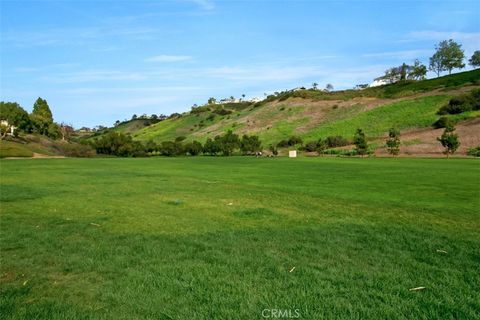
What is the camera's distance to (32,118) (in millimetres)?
82750

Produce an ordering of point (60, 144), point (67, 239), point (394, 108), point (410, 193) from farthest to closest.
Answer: point (394, 108) → point (60, 144) → point (410, 193) → point (67, 239)

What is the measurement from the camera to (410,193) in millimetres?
15328

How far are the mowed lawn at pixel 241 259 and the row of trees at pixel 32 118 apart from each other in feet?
242

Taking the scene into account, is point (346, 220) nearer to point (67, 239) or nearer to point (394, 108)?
point (67, 239)

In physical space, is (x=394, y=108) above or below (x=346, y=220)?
above

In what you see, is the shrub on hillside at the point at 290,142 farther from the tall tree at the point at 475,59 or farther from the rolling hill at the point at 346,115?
the tall tree at the point at 475,59

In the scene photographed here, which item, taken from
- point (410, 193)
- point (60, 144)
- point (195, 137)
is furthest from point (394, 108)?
point (410, 193)

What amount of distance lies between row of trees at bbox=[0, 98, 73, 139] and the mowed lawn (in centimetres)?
7382

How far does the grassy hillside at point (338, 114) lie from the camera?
261 ft

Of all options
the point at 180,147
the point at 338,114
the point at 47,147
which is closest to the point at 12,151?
the point at 47,147

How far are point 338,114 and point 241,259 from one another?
92.0 metres

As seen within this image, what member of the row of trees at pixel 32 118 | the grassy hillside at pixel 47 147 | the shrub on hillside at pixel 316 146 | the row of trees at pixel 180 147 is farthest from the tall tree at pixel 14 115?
the shrub on hillside at pixel 316 146

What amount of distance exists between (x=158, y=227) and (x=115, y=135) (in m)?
71.0

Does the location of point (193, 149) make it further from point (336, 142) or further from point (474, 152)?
point (474, 152)
